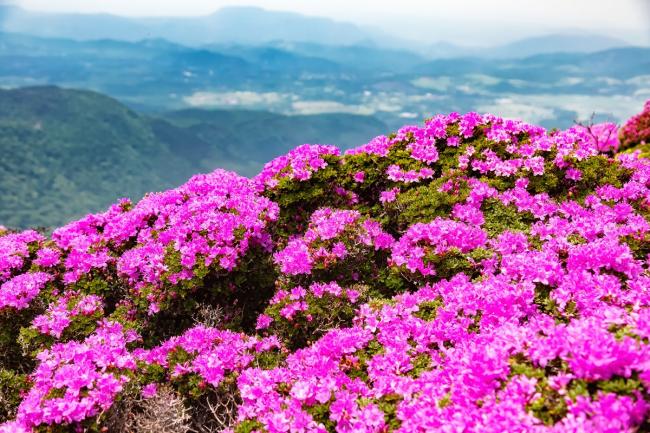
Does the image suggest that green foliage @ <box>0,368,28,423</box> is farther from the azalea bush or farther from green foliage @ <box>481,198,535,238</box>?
green foliage @ <box>481,198,535,238</box>

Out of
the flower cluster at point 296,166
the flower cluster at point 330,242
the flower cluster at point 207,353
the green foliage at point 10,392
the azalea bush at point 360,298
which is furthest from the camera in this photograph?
the flower cluster at point 296,166

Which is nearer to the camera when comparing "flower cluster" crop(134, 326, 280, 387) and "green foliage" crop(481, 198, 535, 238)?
"flower cluster" crop(134, 326, 280, 387)

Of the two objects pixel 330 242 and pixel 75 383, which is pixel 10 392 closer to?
pixel 75 383

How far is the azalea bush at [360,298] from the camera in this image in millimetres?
4625

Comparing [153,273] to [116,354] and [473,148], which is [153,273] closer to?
[116,354]

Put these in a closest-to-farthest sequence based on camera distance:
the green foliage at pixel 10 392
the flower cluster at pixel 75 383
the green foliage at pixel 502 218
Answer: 1. the flower cluster at pixel 75 383
2. the green foliage at pixel 10 392
3. the green foliage at pixel 502 218

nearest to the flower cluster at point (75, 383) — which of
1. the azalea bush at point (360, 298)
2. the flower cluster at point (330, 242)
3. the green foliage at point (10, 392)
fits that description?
the azalea bush at point (360, 298)

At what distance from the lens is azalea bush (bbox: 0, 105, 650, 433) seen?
4.62m

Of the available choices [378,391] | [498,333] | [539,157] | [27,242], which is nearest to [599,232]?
Answer: [539,157]

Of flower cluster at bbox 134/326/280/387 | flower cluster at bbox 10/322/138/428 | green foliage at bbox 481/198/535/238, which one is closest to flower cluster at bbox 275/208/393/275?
flower cluster at bbox 134/326/280/387

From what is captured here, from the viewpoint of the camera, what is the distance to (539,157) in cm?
987

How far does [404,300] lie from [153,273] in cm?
428

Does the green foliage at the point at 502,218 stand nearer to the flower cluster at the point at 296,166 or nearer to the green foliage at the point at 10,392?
the flower cluster at the point at 296,166

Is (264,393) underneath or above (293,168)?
underneath
